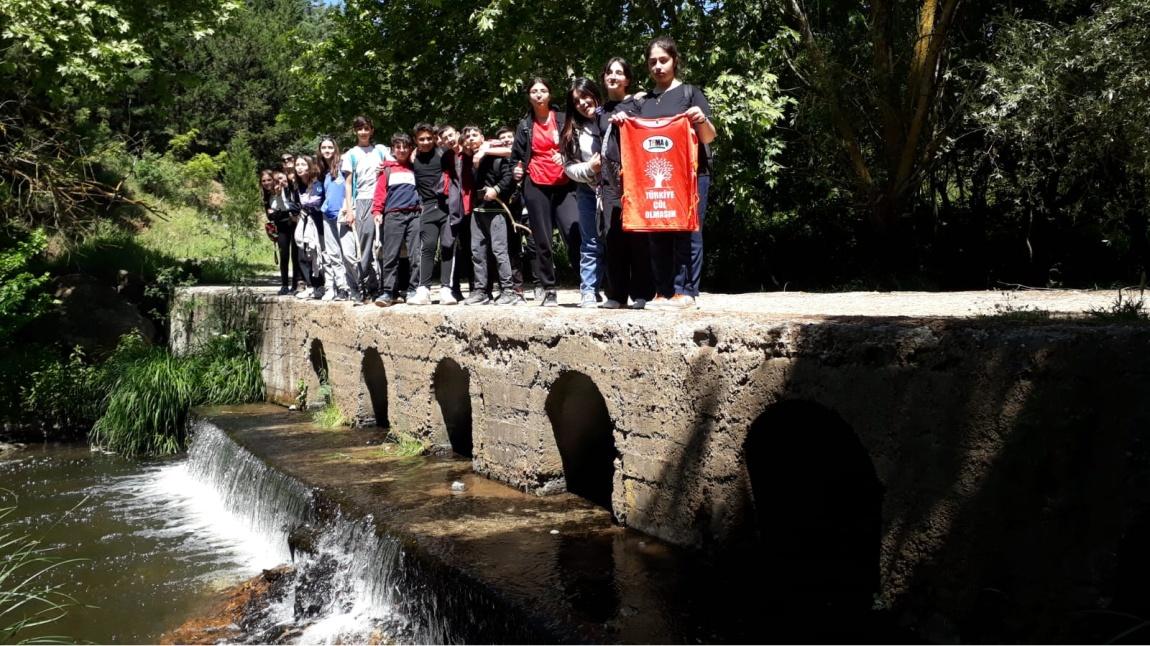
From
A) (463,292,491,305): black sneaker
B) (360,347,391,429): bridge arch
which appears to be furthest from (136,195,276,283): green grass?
(463,292,491,305): black sneaker

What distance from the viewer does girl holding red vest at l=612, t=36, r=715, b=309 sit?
5.79 metres

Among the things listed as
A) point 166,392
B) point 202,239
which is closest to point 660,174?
point 166,392

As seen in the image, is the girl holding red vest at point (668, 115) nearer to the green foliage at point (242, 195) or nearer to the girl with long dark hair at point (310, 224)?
the girl with long dark hair at point (310, 224)

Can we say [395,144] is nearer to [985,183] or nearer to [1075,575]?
[1075,575]

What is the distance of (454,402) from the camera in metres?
8.03

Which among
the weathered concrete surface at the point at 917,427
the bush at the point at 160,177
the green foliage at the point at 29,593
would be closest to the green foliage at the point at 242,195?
the bush at the point at 160,177

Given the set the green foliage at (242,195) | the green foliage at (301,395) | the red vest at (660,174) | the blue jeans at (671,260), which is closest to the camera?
the red vest at (660,174)

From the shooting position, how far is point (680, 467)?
5113 mm

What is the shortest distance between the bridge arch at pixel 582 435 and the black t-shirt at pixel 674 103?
1753 mm

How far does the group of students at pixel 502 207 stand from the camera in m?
6.09

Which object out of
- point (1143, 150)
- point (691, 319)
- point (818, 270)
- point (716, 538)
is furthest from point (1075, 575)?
point (818, 270)

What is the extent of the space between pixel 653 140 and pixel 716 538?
2.47 meters

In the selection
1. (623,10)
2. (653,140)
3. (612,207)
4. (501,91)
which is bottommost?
(612,207)

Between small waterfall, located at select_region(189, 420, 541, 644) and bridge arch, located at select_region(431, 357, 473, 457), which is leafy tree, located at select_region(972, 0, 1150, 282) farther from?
small waterfall, located at select_region(189, 420, 541, 644)
